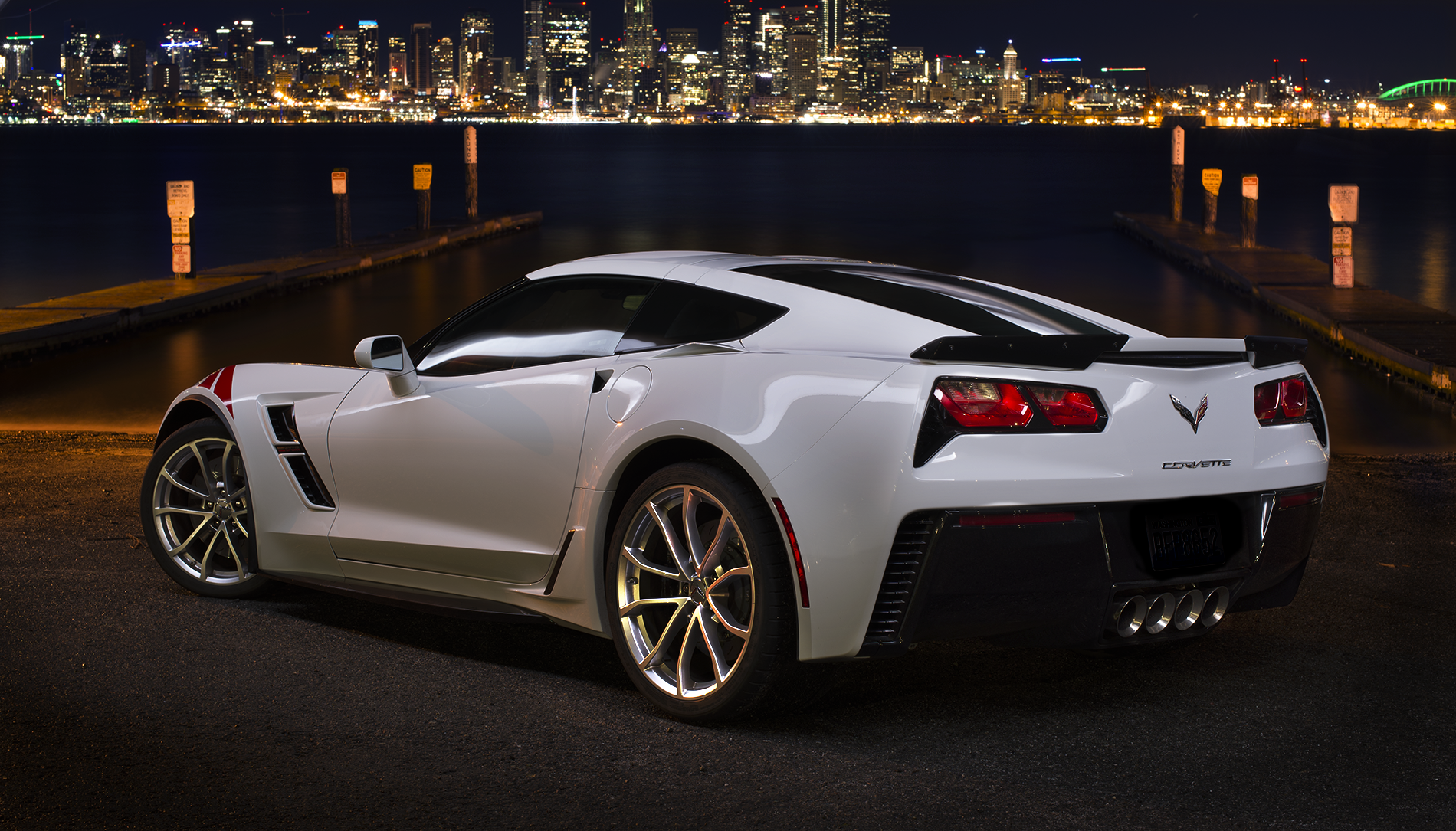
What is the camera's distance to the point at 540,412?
4484 mm

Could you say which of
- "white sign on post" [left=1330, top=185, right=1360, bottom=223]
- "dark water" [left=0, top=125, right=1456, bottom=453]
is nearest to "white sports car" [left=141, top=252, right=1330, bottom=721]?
"dark water" [left=0, top=125, right=1456, bottom=453]

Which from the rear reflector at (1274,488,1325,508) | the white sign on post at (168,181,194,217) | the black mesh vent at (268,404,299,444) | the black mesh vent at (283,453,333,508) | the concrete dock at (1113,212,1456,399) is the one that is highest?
the white sign on post at (168,181,194,217)

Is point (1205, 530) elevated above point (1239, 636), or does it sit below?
above

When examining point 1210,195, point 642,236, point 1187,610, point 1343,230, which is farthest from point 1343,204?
point 642,236

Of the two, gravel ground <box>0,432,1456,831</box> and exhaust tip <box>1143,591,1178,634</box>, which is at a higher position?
exhaust tip <box>1143,591,1178,634</box>

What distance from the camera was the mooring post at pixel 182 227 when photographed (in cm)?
1923

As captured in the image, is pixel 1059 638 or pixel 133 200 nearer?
pixel 1059 638

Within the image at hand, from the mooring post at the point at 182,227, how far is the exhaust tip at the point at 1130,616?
17.4 meters

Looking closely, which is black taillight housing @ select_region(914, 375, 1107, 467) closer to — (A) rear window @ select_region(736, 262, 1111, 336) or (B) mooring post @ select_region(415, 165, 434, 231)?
(A) rear window @ select_region(736, 262, 1111, 336)

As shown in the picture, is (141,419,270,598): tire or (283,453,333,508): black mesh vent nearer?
(283,453,333,508): black mesh vent

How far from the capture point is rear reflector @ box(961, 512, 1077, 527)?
145 inches

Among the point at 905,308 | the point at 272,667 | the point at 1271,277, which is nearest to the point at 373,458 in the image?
the point at 272,667

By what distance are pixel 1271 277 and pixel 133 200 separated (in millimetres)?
36621

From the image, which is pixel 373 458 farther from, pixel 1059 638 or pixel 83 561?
pixel 1059 638
